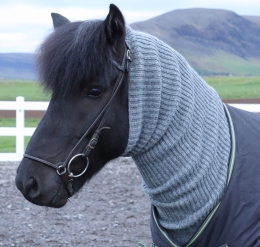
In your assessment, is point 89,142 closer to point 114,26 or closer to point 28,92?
point 114,26

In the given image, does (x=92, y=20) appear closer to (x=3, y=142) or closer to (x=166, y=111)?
(x=166, y=111)

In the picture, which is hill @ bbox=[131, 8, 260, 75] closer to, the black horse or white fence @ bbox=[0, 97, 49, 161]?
white fence @ bbox=[0, 97, 49, 161]

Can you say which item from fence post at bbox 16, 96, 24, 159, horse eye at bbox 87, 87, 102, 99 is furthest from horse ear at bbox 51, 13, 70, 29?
fence post at bbox 16, 96, 24, 159

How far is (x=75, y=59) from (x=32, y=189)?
0.65 m

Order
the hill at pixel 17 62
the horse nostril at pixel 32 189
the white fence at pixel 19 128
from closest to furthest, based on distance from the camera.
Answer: the horse nostril at pixel 32 189, the hill at pixel 17 62, the white fence at pixel 19 128

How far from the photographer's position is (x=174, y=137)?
2529 mm

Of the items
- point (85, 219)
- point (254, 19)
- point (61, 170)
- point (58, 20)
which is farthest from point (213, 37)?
point (61, 170)

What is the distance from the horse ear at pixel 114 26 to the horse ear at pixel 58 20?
518 millimetres

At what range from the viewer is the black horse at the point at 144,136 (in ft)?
7.80

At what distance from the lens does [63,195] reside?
2.43 m

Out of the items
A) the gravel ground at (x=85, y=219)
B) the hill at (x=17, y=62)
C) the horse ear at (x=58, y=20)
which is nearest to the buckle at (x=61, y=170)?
the horse ear at (x=58, y=20)

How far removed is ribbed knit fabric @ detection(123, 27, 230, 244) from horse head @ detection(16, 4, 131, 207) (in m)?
0.08

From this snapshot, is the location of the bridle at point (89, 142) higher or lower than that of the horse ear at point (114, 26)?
lower

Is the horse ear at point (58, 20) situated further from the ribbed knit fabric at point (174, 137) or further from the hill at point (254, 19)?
the hill at point (254, 19)
